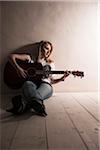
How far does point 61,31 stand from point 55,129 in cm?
197

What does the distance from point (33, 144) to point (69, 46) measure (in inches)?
87.4

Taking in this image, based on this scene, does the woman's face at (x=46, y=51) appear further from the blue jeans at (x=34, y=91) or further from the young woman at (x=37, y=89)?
the blue jeans at (x=34, y=91)

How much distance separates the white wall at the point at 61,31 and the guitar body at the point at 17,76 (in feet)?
0.66

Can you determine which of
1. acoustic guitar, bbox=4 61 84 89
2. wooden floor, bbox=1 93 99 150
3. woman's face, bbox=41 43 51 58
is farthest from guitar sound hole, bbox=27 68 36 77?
wooden floor, bbox=1 93 99 150

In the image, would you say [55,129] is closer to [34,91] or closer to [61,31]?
[34,91]

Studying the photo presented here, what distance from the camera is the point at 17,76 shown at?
331 centimetres

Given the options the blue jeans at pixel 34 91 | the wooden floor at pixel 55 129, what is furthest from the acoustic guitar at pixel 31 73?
the wooden floor at pixel 55 129

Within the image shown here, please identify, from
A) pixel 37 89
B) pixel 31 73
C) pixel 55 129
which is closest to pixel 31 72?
pixel 31 73

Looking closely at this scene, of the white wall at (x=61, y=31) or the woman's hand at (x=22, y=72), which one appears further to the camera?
the white wall at (x=61, y=31)

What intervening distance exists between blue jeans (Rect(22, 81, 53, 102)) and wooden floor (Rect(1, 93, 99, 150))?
0.13m

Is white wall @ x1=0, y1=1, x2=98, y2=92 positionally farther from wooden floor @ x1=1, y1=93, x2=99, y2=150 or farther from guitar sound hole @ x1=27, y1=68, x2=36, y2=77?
wooden floor @ x1=1, y1=93, x2=99, y2=150

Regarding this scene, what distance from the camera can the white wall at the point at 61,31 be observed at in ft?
11.9

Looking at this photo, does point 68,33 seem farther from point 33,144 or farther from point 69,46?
point 33,144

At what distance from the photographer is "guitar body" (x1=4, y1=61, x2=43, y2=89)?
2.97 metres
